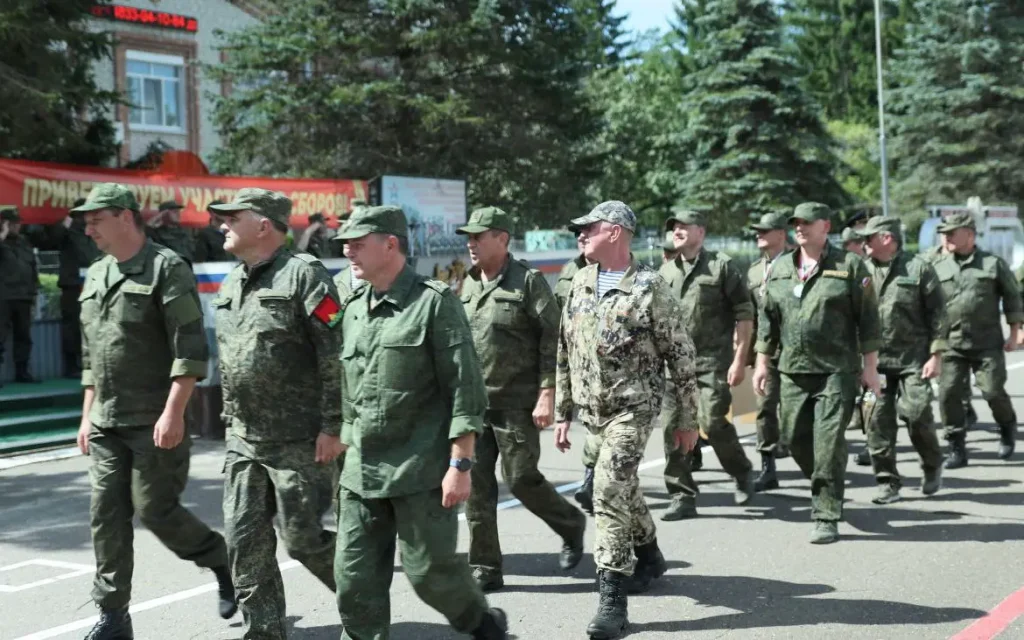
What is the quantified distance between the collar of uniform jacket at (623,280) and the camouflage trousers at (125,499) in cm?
207

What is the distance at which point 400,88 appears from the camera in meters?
23.9

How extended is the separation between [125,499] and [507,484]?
6.69 ft

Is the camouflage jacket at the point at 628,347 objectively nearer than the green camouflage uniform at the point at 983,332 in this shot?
Yes

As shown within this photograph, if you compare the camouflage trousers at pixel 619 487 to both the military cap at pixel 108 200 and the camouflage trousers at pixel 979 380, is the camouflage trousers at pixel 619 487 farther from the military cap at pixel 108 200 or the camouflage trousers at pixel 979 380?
the camouflage trousers at pixel 979 380

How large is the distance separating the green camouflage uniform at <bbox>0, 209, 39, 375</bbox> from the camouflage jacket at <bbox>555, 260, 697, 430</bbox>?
9319 mm

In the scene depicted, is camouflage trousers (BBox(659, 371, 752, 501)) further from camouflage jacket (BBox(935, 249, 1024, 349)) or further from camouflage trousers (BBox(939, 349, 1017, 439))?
camouflage jacket (BBox(935, 249, 1024, 349))

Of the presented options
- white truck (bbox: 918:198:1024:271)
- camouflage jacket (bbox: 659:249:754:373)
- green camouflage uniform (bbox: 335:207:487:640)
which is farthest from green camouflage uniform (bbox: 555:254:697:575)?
white truck (bbox: 918:198:1024:271)

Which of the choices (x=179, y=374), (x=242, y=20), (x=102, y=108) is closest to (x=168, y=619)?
(x=179, y=374)

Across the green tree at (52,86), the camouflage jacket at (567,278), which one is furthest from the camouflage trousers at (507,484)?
the green tree at (52,86)

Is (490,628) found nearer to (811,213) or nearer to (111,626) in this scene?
(111,626)

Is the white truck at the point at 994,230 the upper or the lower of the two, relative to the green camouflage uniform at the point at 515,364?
upper

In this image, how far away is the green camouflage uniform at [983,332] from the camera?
10555 mm

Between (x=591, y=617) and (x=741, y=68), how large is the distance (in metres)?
30.3

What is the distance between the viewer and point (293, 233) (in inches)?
761
